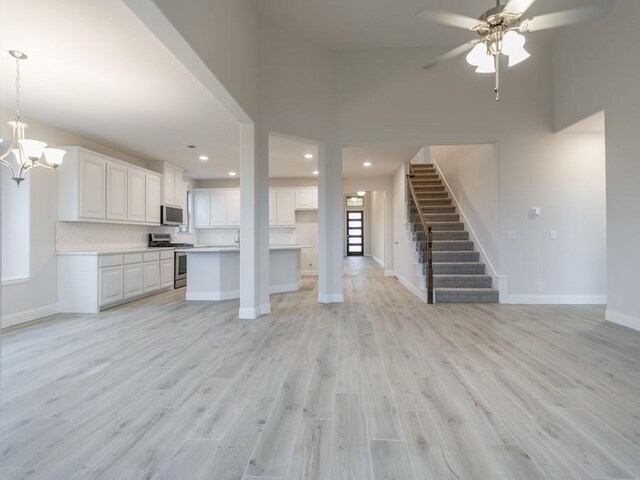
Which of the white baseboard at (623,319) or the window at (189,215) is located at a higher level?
the window at (189,215)

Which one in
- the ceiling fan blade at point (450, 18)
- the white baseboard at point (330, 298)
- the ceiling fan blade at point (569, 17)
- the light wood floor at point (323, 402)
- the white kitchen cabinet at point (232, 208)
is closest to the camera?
the light wood floor at point (323, 402)

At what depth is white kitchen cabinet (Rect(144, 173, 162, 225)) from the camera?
6.28m

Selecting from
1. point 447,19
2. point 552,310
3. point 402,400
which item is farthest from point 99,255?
point 552,310

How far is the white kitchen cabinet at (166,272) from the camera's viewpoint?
6.21 metres

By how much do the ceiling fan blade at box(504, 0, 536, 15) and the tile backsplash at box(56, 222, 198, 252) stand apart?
6024mm

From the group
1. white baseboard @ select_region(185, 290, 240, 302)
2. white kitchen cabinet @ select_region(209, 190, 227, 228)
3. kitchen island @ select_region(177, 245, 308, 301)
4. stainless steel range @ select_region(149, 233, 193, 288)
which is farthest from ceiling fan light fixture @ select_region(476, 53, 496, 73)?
white kitchen cabinet @ select_region(209, 190, 227, 228)

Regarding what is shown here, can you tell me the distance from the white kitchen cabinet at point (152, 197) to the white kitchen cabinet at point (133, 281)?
126 cm

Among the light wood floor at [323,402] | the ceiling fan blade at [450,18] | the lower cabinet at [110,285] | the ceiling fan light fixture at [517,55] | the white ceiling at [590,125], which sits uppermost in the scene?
the ceiling fan blade at [450,18]

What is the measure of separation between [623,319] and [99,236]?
7606mm

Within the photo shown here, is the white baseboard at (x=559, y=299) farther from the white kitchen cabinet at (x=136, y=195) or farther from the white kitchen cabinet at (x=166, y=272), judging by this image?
the white kitchen cabinet at (x=136, y=195)

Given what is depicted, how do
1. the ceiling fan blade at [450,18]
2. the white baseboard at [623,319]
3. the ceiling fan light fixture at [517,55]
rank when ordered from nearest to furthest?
the ceiling fan blade at [450,18] → the ceiling fan light fixture at [517,55] → the white baseboard at [623,319]

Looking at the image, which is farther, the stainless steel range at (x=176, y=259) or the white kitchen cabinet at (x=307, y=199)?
the white kitchen cabinet at (x=307, y=199)

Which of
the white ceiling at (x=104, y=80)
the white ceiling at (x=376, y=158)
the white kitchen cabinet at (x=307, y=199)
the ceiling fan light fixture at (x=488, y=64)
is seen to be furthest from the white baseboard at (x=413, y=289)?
the white ceiling at (x=104, y=80)

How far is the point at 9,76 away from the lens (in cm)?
326
